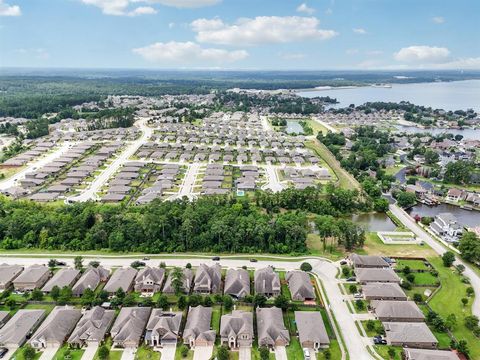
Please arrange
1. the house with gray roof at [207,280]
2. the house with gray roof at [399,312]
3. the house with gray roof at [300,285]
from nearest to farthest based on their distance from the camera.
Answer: the house with gray roof at [399,312]
the house with gray roof at [300,285]
the house with gray roof at [207,280]

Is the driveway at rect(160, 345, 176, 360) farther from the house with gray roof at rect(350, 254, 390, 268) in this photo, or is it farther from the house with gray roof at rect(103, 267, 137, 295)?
the house with gray roof at rect(350, 254, 390, 268)

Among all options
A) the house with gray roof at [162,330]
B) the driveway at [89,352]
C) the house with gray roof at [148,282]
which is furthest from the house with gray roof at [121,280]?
the driveway at [89,352]

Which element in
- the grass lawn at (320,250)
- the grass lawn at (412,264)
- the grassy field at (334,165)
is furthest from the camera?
the grassy field at (334,165)

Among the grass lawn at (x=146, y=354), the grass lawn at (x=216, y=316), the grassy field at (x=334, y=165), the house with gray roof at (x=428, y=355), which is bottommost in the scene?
the grass lawn at (x=146, y=354)

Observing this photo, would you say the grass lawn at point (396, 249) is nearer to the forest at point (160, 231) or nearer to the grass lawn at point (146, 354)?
the forest at point (160, 231)

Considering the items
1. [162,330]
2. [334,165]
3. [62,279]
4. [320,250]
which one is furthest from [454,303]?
[334,165]

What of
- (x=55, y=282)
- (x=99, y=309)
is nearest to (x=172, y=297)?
(x=99, y=309)

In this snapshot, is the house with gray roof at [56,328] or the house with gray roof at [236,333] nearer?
the house with gray roof at [56,328]

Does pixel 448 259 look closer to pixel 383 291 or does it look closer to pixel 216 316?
pixel 383 291
